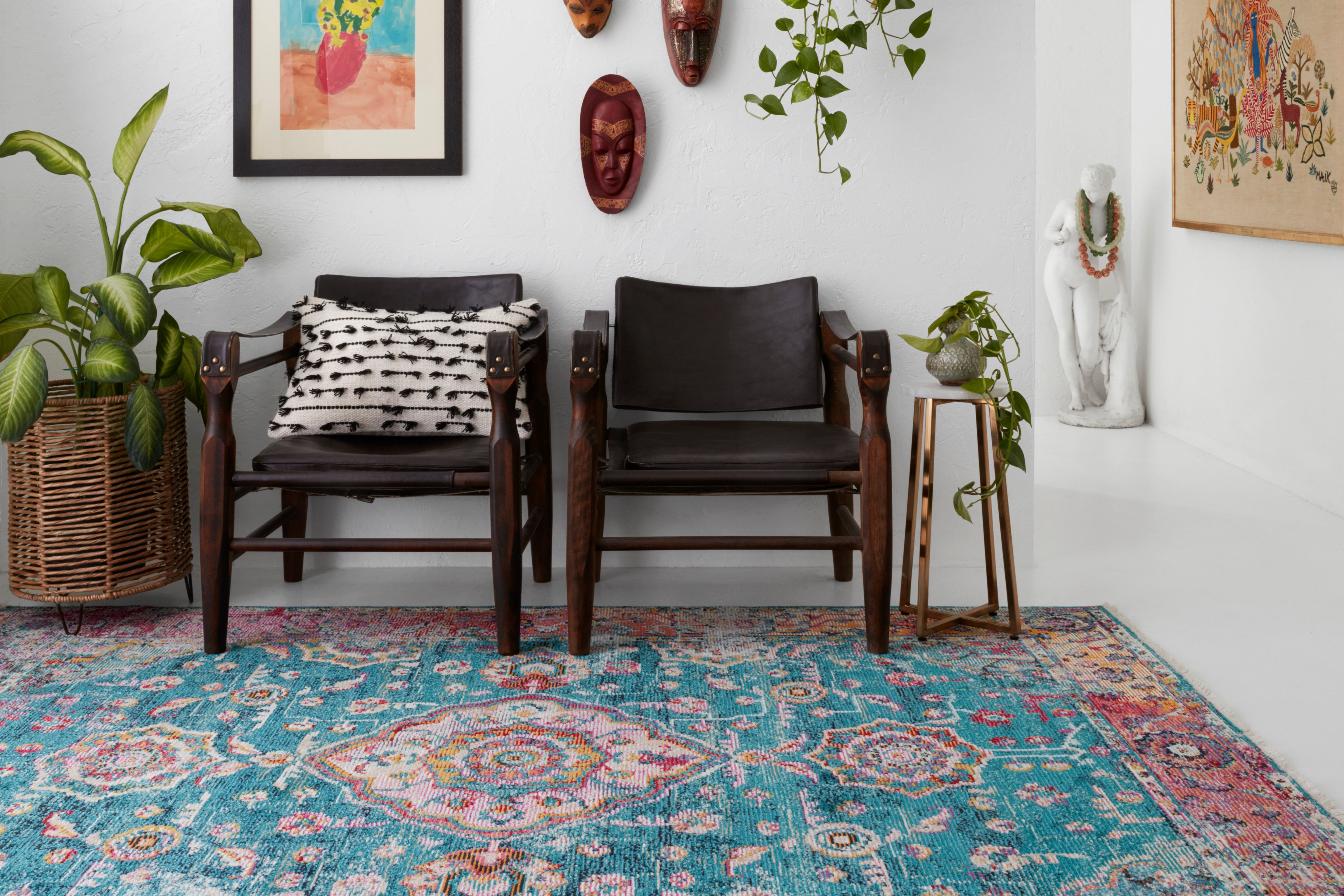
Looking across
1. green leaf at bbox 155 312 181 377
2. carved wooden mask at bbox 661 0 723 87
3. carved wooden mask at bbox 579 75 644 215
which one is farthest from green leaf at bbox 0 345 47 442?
carved wooden mask at bbox 661 0 723 87

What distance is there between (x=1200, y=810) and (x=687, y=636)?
3.81ft

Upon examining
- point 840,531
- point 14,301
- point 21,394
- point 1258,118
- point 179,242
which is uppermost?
point 1258,118

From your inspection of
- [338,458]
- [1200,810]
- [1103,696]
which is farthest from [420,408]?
[1200,810]

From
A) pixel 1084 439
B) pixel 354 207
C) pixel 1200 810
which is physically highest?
pixel 354 207

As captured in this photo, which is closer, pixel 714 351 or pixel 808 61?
pixel 808 61

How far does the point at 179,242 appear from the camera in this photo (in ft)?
9.01

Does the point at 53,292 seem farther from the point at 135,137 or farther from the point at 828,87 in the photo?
the point at 828,87

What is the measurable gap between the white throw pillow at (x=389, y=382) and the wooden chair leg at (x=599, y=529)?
0.28m

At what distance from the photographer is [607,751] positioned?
1.93 m

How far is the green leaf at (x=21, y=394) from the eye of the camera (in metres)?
2.31

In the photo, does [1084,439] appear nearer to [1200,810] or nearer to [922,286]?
[922,286]

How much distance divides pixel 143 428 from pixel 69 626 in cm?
55

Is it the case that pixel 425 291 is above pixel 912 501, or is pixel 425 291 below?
above

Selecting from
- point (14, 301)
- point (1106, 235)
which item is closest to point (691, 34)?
point (14, 301)
